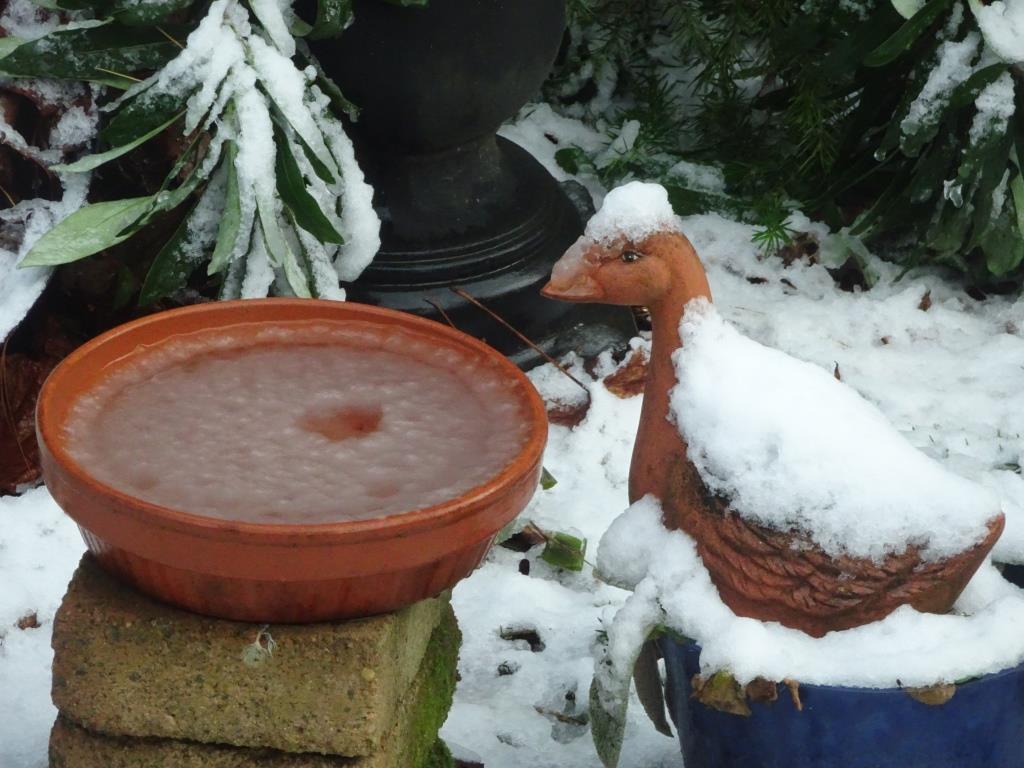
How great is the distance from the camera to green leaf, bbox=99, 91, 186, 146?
196cm

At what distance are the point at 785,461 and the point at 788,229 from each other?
1.58 m

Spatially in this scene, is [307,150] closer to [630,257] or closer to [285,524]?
[630,257]

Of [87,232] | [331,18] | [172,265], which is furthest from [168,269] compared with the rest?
[331,18]

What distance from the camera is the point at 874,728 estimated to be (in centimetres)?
139

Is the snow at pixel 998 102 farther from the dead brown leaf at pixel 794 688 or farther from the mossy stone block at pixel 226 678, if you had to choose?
the mossy stone block at pixel 226 678

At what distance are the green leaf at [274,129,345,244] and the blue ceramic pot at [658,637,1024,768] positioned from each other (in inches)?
34.1

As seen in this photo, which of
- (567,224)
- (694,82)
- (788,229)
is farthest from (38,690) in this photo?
(694,82)

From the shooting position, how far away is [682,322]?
5.06 ft

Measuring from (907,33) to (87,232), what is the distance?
139 cm

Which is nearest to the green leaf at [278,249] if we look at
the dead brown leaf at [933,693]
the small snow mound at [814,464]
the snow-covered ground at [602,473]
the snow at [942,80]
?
the snow-covered ground at [602,473]

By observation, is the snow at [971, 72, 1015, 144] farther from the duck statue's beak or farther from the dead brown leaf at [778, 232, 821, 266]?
the duck statue's beak

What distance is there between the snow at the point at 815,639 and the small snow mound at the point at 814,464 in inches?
3.2

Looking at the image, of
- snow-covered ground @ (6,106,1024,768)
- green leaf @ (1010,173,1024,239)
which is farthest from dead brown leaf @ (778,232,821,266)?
green leaf @ (1010,173,1024,239)

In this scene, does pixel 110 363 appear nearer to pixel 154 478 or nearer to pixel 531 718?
pixel 154 478
